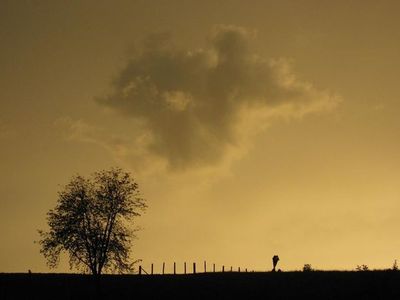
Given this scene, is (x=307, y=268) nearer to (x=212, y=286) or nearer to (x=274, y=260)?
(x=274, y=260)

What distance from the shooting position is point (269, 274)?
274 ft

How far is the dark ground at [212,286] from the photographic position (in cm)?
7144

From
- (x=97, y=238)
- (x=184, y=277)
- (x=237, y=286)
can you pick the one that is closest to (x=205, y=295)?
(x=237, y=286)

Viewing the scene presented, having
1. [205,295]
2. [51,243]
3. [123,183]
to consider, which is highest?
[123,183]

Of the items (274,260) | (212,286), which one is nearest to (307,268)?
(274,260)

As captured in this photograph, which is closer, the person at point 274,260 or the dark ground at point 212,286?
the dark ground at point 212,286

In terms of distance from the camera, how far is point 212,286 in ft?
260

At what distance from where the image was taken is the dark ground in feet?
234

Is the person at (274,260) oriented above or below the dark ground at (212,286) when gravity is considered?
above

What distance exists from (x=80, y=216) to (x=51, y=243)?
5.00m

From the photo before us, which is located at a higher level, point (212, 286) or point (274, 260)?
point (274, 260)

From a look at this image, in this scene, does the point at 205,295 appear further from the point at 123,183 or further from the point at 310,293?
the point at 123,183

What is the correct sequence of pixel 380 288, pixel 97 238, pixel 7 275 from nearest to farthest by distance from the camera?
pixel 380 288, pixel 97 238, pixel 7 275

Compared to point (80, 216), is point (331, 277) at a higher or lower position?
lower
